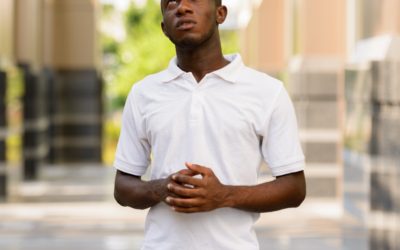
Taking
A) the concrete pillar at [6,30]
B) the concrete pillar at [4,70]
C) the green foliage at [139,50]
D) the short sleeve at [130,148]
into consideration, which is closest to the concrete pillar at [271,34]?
the concrete pillar at [6,30]

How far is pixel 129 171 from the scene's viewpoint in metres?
3.06

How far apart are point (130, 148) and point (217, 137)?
1.10 feet

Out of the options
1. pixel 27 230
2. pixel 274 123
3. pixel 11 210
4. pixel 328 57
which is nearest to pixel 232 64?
pixel 274 123

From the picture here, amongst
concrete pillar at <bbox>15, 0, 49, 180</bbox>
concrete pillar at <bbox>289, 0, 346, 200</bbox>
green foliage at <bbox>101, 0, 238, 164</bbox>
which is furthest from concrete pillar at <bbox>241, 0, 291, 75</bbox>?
green foliage at <bbox>101, 0, 238, 164</bbox>

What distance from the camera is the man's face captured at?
284cm

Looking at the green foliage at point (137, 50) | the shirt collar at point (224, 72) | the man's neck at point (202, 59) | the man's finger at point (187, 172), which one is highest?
A: the man's neck at point (202, 59)

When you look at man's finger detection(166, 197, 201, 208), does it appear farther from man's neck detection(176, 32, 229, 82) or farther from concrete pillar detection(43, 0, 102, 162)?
concrete pillar detection(43, 0, 102, 162)

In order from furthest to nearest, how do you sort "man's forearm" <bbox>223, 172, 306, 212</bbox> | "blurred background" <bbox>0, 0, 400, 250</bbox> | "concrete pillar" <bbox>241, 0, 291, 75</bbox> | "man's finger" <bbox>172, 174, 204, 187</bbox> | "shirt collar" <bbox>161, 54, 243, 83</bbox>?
"concrete pillar" <bbox>241, 0, 291, 75</bbox>, "blurred background" <bbox>0, 0, 400, 250</bbox>, "shirt collar" <bbox>161, 54, 243, 83</bbox>, "man's forearm" <bbox>223, 172, 306, 212</bbox>, "man's finger" <bbox>172, 174, 204, 187</bbox>

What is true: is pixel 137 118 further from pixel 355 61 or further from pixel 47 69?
pixel 47 69

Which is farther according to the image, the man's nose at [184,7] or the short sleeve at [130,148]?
the short sleeve at [130,148]

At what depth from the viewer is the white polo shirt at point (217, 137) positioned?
2865 millimetres

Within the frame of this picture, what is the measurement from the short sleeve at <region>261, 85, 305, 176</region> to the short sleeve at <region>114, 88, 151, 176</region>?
1.24 feet

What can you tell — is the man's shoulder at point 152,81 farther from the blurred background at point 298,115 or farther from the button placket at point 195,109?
the blurred background at point 298,115

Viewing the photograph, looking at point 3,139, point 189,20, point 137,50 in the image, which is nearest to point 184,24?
point 189,20
